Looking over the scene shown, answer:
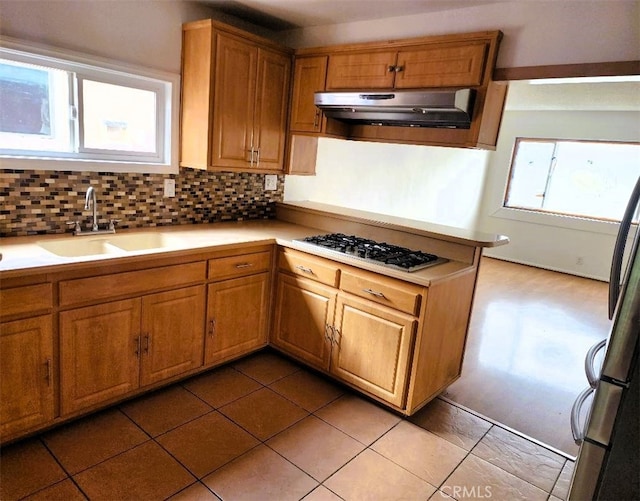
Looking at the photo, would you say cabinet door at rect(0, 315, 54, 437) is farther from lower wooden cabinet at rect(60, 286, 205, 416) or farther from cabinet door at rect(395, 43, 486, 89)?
cabinet door at rect(395, 43, 486, 89)

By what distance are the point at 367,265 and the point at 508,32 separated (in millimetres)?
1469

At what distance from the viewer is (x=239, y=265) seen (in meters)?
2.70

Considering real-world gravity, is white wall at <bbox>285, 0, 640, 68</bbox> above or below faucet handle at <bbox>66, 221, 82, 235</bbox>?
above

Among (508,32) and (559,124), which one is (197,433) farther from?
(559,124)

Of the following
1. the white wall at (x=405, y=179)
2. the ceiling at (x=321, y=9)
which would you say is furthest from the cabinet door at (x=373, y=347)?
the white wall at (x=405, y=179)

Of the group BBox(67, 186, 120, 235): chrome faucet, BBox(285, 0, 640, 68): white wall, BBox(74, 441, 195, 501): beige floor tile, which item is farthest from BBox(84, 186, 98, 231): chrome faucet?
BBox(285, 0, 640, 68): white wall

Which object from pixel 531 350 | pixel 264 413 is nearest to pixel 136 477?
pixel 264 413

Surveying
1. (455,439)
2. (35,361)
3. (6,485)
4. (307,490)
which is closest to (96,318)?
(35,361)

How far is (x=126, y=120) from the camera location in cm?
273

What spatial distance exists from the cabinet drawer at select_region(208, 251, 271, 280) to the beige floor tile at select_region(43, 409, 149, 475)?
0.88m

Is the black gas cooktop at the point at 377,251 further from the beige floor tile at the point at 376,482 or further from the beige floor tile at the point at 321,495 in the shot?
the beige floor tile at the point at 321,495

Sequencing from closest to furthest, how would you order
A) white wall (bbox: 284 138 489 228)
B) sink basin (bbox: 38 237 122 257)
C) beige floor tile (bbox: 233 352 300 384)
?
sink basin (bbox: 38 237 122 257) → beige floor tile (bbox: 233 352 300 384) → white wall (bbox: 284 138 489 228)

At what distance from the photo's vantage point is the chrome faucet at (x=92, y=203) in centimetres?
242

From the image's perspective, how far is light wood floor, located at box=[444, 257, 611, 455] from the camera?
2666 millimetres
